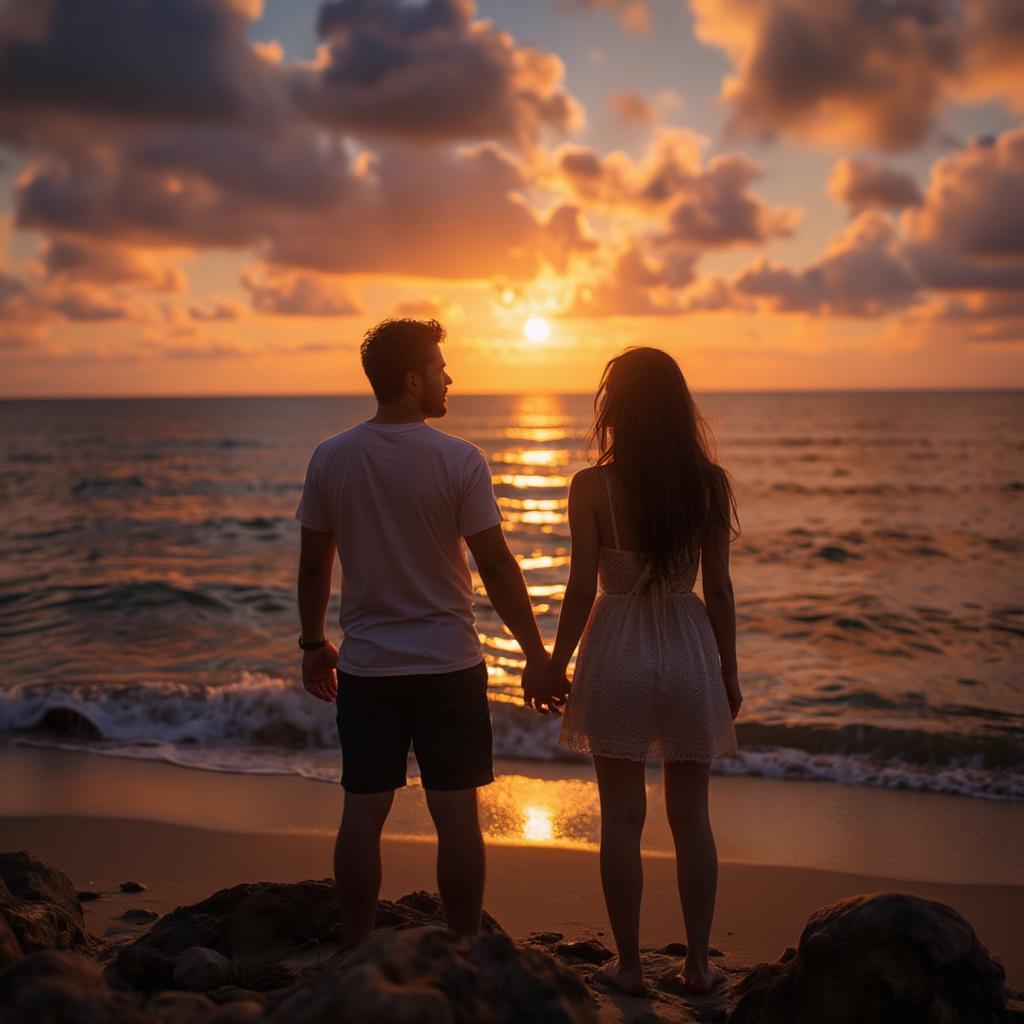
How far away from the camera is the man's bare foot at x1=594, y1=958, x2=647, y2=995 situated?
3.53 metres

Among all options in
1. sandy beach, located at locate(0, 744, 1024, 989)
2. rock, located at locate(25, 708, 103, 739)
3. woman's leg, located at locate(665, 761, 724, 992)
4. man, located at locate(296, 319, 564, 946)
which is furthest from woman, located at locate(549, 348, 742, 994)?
rock, located at locate(25, 708, 103, 739)

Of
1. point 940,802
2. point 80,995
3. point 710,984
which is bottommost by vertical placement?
point 940,802

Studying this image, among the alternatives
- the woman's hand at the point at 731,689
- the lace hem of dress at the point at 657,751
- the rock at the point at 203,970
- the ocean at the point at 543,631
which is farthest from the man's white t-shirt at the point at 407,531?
the rock at the point at 203,970

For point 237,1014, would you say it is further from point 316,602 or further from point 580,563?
point 580,563

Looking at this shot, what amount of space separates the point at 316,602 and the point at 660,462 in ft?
4.24

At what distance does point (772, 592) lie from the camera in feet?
44.3

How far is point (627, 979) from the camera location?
3551mm

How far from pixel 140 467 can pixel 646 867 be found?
3802cm

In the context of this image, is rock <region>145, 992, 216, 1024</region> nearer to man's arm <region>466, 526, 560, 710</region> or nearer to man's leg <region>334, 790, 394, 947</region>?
man's leg <region>334, 790, 394, 947</region>

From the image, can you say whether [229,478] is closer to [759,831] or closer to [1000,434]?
[759,831]

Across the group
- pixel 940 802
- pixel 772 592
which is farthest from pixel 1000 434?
pixel 940 802

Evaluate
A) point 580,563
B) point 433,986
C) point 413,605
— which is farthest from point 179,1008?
point 580,563

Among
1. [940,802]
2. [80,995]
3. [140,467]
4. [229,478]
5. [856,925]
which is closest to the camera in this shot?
[80,995]

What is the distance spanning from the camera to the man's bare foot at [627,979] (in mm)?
3533
